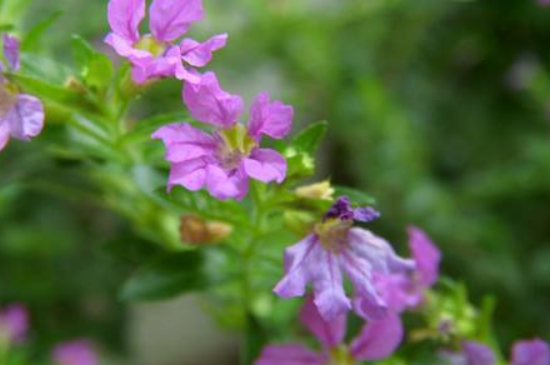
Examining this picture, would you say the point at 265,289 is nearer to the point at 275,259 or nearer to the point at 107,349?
the point at 275,259

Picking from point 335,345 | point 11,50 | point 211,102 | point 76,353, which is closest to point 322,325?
point 335,345

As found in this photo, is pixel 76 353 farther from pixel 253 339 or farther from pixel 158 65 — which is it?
pixel 158 65

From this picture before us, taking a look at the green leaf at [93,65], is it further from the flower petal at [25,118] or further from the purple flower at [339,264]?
the purple flower at [339,264]

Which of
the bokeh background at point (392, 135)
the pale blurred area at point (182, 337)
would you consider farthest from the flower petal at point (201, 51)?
the pale blurred area at point (182, 337)

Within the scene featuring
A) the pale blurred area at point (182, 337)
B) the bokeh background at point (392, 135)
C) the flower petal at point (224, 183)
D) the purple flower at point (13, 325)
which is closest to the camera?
the flower petal at point (224, 183)

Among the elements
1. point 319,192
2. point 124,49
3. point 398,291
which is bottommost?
point 398,291

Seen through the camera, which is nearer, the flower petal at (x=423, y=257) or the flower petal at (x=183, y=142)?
the flower petal at (x=183, y=142)

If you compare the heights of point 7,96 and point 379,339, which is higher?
point 7,96
